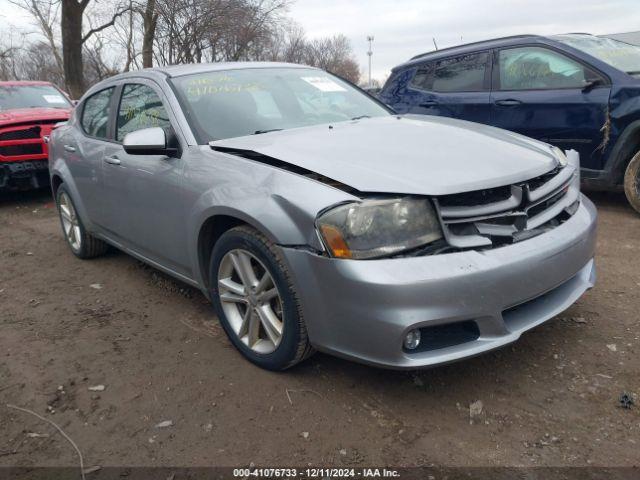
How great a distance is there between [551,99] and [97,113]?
4.19 meters

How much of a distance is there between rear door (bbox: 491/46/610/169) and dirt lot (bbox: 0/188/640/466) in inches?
76.7

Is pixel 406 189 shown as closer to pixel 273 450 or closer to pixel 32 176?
pixel 273 450

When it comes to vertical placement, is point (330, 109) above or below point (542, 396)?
above

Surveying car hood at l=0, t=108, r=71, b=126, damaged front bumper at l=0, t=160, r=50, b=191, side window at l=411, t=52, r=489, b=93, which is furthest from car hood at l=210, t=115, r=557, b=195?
car hood at l=0, t=108, r=71, b=126

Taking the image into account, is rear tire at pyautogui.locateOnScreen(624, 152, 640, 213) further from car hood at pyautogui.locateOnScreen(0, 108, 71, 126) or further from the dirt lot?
car hood at pyautogui.locateOnScreen(0, 108, 71, 126)

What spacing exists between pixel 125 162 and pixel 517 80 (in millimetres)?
4078

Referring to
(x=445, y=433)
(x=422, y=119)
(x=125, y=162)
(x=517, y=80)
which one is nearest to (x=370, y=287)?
(x=445, y=433)

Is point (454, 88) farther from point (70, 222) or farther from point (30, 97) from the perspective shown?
point (30, 97)

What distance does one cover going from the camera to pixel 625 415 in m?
2.23

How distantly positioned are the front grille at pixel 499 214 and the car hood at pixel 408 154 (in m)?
0.06

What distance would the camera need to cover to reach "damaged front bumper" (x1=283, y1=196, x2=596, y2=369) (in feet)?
6.78

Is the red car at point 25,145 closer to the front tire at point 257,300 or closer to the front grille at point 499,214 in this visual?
the front tire at point 257,300

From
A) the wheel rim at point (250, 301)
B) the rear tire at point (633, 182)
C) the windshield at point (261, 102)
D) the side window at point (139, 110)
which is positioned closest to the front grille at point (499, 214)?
the wheel rim at point (250, 301)

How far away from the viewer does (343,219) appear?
7.09 feet
